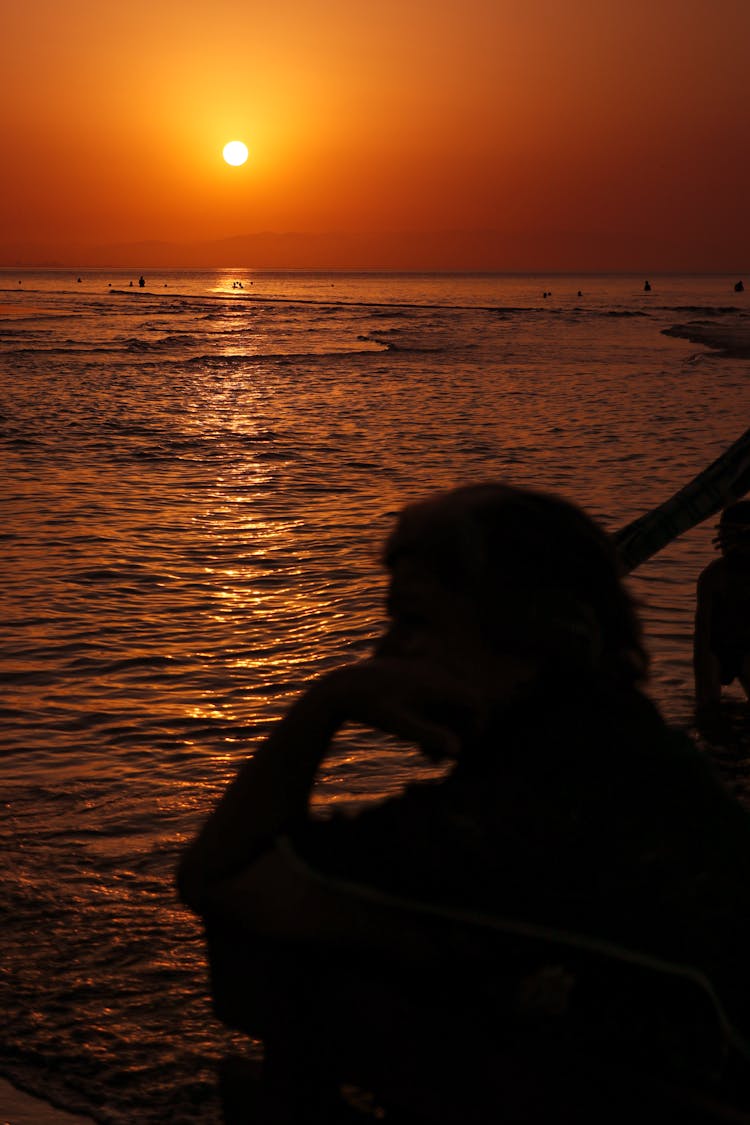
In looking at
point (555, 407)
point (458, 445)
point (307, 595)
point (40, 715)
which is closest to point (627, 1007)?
point (40, 715)

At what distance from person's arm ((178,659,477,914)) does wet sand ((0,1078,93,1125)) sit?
202 cm

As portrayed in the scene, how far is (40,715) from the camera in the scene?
6449 millimetres

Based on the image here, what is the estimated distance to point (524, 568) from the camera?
1507 millimetres

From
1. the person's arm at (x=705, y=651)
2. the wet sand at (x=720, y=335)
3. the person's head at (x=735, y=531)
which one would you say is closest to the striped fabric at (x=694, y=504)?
the person's head at (x=735, y=531)

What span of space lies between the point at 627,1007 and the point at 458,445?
17.5 m

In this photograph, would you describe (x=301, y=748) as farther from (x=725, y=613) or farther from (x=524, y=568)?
(x=725, y=613)

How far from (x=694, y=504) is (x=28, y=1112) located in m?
2.44

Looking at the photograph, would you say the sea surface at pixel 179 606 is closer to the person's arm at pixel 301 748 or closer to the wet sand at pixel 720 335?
the person's arm at pixel 301 748

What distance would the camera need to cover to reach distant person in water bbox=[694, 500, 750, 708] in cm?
576

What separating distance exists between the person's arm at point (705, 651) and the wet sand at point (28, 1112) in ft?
13.0

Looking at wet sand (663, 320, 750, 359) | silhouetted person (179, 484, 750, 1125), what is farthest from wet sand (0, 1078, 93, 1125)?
wet sand (663, 320, 750, 359)

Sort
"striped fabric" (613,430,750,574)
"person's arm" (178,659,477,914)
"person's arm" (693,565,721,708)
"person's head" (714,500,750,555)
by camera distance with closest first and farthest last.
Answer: "person's arm" (178,659,477,914) < "striped fabric" (613,430,750,574) < "person's head" (714,500,750,555) < "person's arm" (693,565,721,708)

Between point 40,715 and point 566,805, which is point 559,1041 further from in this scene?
point 40,715

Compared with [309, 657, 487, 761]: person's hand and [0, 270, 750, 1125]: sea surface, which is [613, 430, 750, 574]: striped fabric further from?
[309, 657, 487, 761]: person's hand
